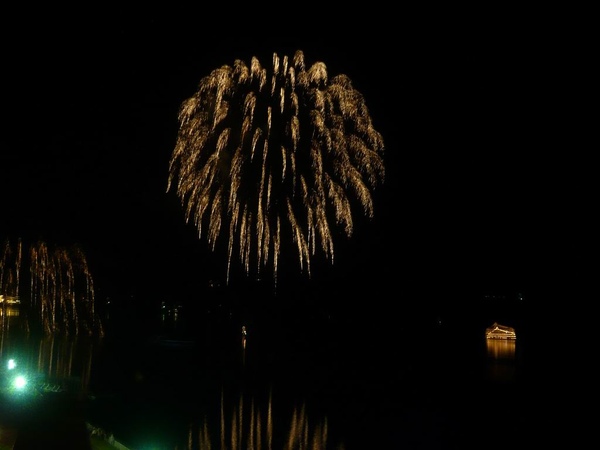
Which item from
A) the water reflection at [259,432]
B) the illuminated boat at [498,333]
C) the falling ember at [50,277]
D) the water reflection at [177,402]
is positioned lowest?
the water reflection at [259,432]

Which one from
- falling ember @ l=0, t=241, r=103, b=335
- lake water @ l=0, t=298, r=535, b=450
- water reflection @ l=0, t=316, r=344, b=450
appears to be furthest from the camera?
falling ember @ l=0, t=241, r=103, b=335

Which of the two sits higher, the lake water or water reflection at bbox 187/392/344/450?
the lake water

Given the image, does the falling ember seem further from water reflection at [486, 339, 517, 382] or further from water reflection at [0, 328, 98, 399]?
water reflection at [486, 339, 517, 382]

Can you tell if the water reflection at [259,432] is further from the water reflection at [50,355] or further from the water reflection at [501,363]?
the water reflection at [501,363]

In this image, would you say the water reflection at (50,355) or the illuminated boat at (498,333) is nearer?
the water reflection at (50,355)

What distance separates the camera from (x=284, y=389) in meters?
25.3

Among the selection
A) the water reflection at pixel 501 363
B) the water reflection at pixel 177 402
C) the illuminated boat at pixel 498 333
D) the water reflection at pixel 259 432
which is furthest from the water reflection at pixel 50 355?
the illuminated boat at pixel 498 333

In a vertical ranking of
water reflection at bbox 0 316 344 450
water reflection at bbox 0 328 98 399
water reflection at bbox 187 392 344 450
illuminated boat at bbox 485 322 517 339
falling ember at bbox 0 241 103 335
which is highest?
falling ember at bbox 0 241 103 335

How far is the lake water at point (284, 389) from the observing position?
15531 mm

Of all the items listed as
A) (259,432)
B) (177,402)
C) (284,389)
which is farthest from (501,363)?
(259,432)

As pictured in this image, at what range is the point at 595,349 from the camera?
4616 cm

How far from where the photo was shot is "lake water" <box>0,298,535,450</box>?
15.5 metres

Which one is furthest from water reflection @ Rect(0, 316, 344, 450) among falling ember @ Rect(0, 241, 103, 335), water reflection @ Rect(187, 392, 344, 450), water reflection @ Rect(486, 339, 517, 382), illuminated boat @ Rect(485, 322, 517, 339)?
illuminated boat @ Rect(485, 322, 517, 339)

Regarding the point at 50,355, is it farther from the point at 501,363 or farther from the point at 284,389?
the point at 501,363
